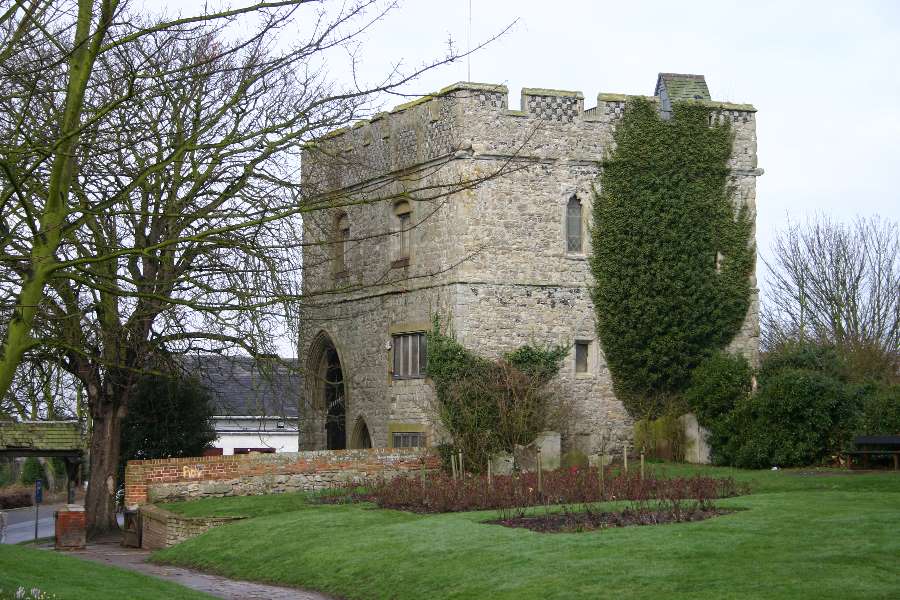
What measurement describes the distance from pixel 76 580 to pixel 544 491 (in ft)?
29.0

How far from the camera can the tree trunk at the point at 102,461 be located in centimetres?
2533

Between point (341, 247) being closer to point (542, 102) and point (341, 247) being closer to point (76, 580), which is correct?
point (542, 102)

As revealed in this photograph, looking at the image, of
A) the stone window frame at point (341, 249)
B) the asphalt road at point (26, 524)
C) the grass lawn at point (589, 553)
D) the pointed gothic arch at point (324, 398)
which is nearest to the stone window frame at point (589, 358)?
the stone window frame at point (341, 249)

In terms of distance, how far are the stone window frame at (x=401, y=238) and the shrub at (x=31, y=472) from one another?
1402 inches

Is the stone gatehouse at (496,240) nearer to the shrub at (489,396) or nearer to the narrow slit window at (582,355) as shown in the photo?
the narrow slit window at (582,355)

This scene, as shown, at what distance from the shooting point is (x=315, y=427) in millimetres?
34062

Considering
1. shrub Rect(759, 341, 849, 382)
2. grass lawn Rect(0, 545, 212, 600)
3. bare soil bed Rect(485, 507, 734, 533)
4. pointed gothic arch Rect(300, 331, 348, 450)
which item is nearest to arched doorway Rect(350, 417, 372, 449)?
pointed gothic arch Rect(300, 331, 348, 450)

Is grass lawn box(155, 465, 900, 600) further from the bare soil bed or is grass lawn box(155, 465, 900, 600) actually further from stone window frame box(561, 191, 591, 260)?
stone window frame box(561, 191, 591, 260)

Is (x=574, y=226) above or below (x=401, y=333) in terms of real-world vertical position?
above

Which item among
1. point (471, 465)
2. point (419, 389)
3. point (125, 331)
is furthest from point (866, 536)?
point (419, 389)

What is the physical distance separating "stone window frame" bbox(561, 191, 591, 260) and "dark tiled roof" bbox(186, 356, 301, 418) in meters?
7.04

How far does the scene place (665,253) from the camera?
2906cm

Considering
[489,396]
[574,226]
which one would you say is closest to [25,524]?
[489,396]

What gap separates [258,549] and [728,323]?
1519cm
